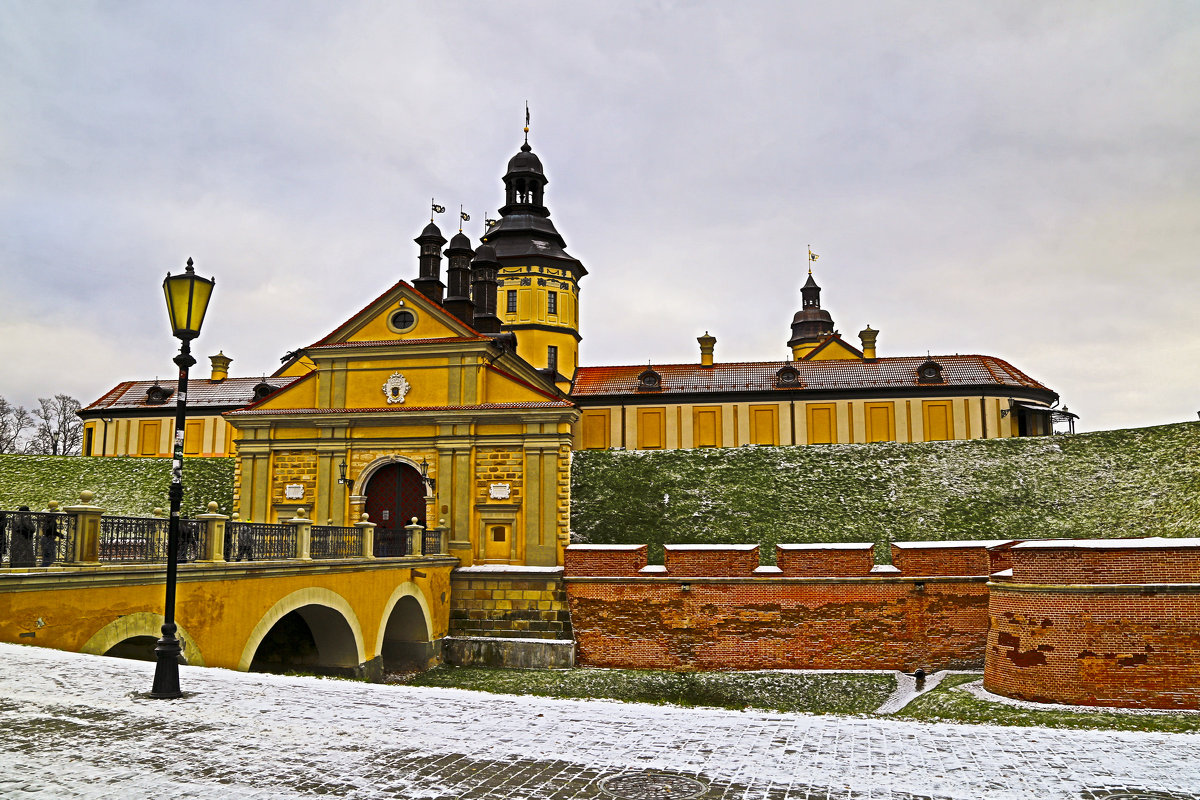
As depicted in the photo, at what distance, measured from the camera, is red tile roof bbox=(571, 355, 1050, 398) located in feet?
131

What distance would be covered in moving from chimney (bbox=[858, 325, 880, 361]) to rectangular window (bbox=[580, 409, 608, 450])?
13.5m

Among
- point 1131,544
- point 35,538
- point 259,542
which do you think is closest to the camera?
point 35,538

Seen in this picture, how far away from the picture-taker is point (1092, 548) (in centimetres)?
Answer: 1532

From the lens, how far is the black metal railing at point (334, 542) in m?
16.9

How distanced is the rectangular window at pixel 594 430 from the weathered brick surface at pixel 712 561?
1980 cm

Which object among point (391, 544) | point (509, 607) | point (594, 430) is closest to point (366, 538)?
point (391, 544)

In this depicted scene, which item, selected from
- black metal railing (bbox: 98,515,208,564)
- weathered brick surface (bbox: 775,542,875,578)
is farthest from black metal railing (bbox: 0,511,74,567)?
weathered brick surface (bbox: 775,542,875,578)

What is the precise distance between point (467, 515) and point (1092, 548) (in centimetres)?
1497

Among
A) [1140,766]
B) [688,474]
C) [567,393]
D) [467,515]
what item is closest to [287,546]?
[467,515]

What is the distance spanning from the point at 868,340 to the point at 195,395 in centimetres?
3448

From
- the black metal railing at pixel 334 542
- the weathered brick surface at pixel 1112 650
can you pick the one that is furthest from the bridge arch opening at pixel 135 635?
the weathered brick surface at pixel 1112 650

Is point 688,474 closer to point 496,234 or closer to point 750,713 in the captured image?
point 496,234

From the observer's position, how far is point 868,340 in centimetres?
4475

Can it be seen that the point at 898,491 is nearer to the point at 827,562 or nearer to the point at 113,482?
the point at 827,562
